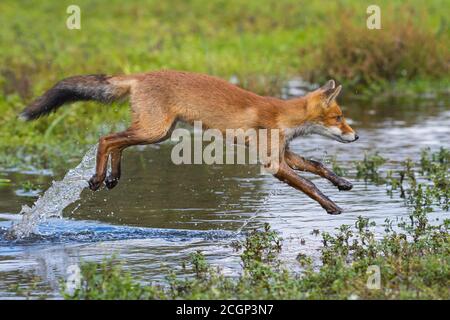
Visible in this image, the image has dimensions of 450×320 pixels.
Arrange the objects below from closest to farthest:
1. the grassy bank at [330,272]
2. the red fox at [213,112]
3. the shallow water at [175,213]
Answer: the grassy bank at [330,272] → the shallow water at [175,213] → the red fox at [213,112]

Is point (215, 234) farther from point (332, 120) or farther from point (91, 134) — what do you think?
point (91, 134)

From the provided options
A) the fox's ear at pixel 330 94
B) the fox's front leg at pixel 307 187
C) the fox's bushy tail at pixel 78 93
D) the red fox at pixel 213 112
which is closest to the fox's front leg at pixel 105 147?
the red fox at pixel 213 112

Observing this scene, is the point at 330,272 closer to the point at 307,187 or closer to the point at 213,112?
the point at 307,187

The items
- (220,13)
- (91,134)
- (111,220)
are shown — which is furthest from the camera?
(220,13)

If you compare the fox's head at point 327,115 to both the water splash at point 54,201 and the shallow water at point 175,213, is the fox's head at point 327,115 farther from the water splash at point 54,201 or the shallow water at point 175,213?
the water splash at point 54,201

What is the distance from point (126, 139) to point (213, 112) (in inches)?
29.1

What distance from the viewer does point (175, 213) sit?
363 inches

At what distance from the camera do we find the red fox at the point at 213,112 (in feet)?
28.3

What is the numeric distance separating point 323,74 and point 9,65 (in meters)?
4.53

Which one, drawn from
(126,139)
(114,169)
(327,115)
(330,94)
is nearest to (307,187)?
(327,115)

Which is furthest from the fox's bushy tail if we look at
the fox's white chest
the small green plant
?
the fox's white chest

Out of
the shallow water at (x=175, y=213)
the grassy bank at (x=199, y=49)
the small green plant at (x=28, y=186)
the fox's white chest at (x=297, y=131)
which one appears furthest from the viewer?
the grassy bank at (x=199, y=49)
